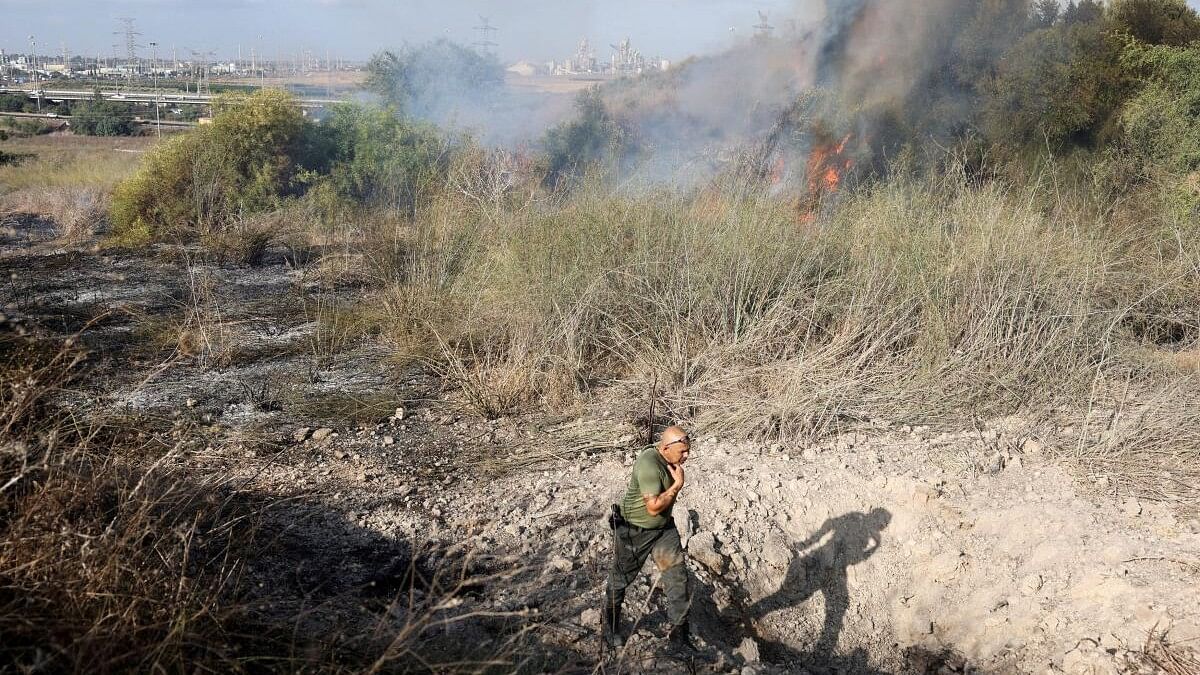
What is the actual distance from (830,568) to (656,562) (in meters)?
1.39

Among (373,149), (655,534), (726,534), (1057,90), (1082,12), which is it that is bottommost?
(726,534)

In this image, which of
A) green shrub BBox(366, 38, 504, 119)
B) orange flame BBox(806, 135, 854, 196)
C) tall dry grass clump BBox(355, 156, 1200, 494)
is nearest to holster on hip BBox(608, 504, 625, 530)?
tall dry grass clump BBox(355, 156, 1200, 494)

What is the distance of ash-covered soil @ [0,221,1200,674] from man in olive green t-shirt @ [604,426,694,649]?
148mm

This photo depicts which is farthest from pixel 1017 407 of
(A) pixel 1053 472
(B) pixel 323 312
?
(B) pixel 323 312

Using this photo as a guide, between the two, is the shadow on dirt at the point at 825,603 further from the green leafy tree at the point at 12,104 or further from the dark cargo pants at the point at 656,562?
the green leafy tree at the point at 12,104

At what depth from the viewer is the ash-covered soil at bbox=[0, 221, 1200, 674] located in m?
3.77

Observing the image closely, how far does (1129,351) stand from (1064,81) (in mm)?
5942

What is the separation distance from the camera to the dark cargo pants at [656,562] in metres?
3.57

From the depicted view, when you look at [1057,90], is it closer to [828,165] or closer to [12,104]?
[828,165]

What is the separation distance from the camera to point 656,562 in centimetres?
362

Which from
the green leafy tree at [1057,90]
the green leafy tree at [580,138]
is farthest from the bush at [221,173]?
the green leafy tree at [1057,90]

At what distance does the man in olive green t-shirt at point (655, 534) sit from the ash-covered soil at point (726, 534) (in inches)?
5.8

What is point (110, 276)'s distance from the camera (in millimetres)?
9633

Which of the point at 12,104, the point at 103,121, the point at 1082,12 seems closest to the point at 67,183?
the point at 103,121
